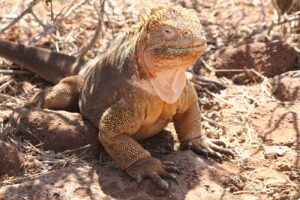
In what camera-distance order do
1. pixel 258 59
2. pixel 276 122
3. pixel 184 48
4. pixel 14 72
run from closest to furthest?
1. pixel 184 48
2. pixel 276 122
3. pixel 258 59
4. pixel 14 72

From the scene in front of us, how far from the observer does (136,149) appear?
3928 millimetres

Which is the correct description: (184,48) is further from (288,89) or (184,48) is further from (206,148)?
(288,89)

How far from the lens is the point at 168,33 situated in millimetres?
3596

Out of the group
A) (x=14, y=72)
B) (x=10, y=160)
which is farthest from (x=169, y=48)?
(x=14, y=72)

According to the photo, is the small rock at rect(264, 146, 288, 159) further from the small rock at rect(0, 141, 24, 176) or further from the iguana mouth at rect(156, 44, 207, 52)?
the small rock at rect(0, 141, 24, 176)

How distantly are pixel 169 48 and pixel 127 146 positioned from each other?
2.86 ft

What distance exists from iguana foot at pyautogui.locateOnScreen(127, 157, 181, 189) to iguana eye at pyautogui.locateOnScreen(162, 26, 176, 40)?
3.14 ft

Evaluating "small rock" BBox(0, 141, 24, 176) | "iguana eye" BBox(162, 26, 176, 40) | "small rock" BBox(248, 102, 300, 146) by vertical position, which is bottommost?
"small rock" BBox(0, 141, 24, 176)

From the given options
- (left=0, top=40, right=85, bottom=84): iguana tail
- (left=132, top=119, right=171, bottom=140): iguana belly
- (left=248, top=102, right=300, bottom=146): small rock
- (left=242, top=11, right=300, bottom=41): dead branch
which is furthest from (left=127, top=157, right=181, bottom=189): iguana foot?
(left=242, top=11, right=300, bottom=41): dead branch

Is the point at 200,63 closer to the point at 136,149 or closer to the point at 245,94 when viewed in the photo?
the point at 245,94

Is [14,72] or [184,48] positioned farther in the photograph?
[14,72]

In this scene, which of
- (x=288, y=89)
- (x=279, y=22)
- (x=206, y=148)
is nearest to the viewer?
(x=206, y=148)

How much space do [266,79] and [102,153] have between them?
2195 mm

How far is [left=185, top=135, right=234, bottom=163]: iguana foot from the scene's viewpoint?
4273 mm
